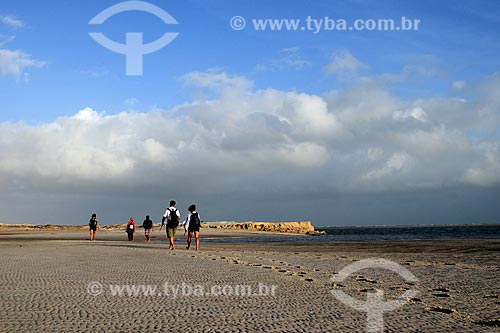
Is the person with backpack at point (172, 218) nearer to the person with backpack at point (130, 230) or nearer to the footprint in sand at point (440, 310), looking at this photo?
the person with backpack at point (130, 230)

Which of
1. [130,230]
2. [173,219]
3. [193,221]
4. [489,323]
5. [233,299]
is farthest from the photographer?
[130,230]

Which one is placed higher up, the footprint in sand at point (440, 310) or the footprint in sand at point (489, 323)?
the footprint in sand at point (440, 310)

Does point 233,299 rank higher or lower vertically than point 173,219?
lower

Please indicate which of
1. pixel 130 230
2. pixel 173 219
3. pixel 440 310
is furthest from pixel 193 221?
pixel 440 310

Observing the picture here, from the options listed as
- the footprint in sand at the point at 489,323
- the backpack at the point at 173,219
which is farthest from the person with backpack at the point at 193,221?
the footprint in sand at the point at 489,323

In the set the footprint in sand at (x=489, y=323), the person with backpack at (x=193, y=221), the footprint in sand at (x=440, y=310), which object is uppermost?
the person with backpack at (x=193, y=221)

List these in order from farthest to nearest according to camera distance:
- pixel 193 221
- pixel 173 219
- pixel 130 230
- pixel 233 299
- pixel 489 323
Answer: pixel 130 230 < pixel 173 219 < pixel 193 221 < pixel 233 299 < pixel 489 323

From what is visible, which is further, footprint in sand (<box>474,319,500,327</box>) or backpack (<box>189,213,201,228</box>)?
backpack (<box>189,213,201,228</box>)

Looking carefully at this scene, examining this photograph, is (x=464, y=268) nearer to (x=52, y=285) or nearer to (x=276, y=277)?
(x=276, y=277)

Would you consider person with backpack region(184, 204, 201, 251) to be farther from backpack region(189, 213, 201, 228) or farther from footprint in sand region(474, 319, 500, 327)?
footprint in sand region(474, 319, 500, 327)

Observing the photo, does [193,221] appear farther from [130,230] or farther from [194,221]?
[130,230]

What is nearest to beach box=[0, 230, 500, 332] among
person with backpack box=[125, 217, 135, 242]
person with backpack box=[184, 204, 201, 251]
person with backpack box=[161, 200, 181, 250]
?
person with backpack box=[184, 204, 201, 251]

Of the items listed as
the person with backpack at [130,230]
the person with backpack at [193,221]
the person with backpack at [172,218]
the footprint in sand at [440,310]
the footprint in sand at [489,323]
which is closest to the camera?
the footprint in sand at [489,323]

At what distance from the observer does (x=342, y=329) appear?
21.6 feet
